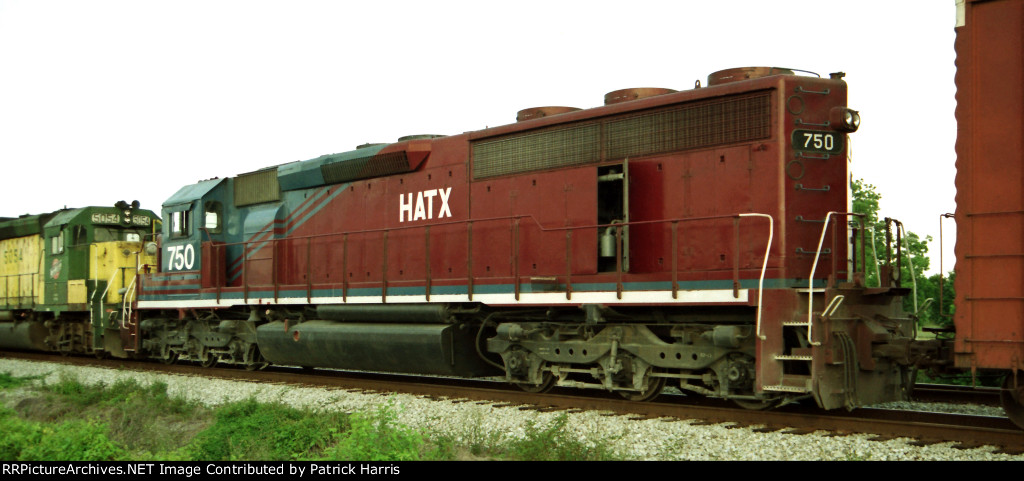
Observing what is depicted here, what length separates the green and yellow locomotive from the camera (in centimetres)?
1862

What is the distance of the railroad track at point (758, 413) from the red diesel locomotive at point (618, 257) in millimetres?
245

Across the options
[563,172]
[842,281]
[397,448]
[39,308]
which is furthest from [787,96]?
[39,308]

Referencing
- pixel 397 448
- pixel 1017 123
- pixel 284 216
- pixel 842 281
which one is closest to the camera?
pixel 397 448

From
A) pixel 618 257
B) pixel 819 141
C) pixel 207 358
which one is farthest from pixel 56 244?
pixel 819 141

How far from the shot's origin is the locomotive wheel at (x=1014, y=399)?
23.5 feet

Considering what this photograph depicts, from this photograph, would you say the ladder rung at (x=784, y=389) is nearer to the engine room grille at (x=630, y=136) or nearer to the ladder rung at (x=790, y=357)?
the ladder rung at (x=790, y=357)

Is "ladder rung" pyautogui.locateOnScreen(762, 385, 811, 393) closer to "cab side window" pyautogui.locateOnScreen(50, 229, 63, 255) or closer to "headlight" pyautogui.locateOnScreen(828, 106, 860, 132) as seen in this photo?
"headlight" pyautogui.locateOnScreen(828, 106, 860, 132)

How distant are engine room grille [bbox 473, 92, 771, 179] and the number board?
35 centimetres

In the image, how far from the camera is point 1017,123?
6906 mm

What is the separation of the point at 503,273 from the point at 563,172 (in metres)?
1.61

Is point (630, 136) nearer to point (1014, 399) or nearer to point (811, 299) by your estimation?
point (811, 299)

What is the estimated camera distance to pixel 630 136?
10320 mm

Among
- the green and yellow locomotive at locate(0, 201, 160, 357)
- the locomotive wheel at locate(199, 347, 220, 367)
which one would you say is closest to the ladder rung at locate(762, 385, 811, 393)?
the locomotive wheel at locate(199, 347, 220, 367)
